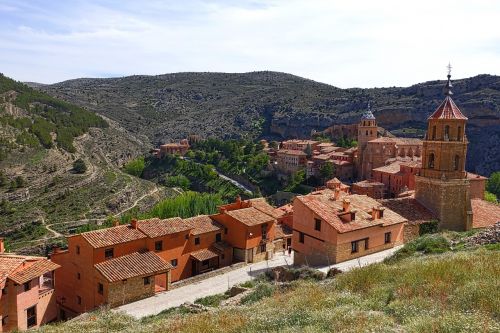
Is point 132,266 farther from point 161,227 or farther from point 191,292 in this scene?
point 161,227

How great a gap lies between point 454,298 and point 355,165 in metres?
67.1

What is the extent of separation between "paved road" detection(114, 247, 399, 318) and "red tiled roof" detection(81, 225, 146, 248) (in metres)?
3.75

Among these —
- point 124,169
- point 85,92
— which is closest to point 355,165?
point 124,169

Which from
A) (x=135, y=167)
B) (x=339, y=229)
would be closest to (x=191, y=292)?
(x=339, y=229)

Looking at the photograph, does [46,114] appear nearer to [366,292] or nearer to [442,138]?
[442,138]

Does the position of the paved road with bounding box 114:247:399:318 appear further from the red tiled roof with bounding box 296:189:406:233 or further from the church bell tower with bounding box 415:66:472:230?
the church bell tower with bounding box 415:66:472:230

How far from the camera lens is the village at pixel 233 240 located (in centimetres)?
2339

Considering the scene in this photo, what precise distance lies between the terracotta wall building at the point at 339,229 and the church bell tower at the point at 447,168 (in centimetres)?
325

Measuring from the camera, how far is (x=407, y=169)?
56.2 metres

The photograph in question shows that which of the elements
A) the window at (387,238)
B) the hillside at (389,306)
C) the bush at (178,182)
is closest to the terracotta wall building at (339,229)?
the window at (387,238)

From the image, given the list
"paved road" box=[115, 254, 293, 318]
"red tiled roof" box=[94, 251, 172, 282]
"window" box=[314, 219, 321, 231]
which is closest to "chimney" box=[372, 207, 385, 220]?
"window" box=[314, 219, 321, 231]

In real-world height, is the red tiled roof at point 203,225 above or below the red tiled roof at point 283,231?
above

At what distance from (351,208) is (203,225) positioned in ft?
33.6

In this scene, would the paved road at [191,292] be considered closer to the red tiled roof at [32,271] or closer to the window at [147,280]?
the window at [147,280]
